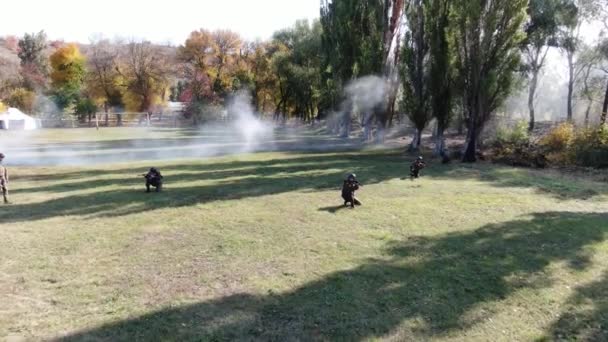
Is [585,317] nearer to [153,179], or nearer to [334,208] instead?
[334,208]

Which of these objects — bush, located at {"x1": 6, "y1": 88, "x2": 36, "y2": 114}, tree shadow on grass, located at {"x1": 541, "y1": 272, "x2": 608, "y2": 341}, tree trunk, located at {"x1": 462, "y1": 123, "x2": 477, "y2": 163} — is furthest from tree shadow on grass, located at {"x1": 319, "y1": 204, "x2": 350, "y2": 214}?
bush, located at {"x1": 6, "y1": 88, "x2": 36, "y2": 114}

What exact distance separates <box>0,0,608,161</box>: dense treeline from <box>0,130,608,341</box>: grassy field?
1034 centimetres

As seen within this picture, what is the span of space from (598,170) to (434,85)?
372 inches

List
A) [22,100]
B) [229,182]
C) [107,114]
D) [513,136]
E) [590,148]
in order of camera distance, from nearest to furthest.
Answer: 1. [229,182]
2. [590,148]
3. [513,136]
4. [22,100]
5. [107,114]

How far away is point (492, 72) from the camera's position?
2214cm

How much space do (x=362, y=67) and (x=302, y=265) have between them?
93.8ft

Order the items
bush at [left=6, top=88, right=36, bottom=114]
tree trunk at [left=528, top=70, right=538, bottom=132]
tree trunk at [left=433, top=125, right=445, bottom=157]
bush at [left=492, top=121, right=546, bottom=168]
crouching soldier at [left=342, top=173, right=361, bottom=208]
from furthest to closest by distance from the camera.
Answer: bush at [left=6, top=88, right=36, bottom=114], tree trunk at [left=528, top=70, right=538, bottom=132], tree trunk at [left=433, top=125, right=445, bottom=157], bush at [left=492, top=121, right=546, bottom=168], crouching soldier at [left=342, top=173, right=361, bottom=208]

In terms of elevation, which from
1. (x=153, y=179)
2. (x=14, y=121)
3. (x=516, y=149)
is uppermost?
(x=14, y=121)

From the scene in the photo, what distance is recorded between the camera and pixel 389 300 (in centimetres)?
660

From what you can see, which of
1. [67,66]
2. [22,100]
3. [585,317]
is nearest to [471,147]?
[585,317]

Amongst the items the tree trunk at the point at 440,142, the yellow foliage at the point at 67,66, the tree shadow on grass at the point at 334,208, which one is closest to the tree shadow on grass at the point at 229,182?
the tree shadow on grass at the point at 334,208

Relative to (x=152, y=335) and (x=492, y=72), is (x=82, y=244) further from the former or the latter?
(x=492, y=72)

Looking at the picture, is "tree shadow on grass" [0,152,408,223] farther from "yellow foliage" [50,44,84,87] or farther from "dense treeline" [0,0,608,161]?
"yellow foliage" [50,44,84,87]

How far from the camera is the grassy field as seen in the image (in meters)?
5.89
